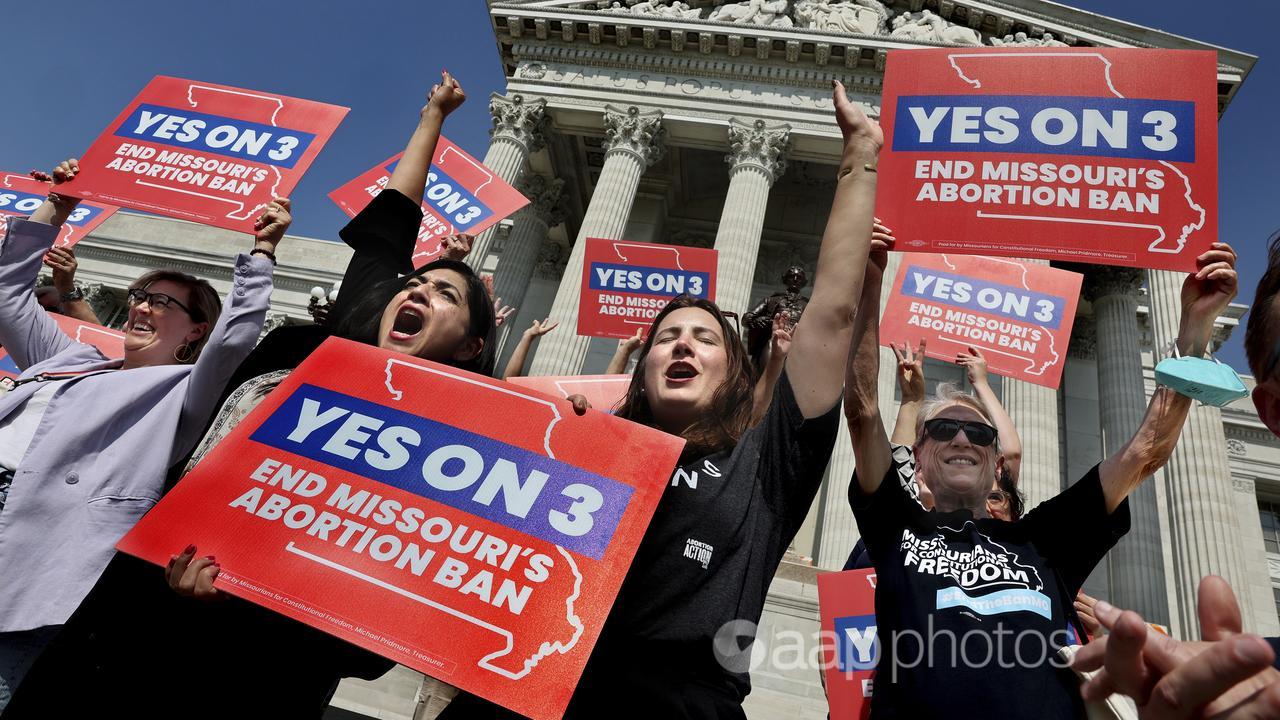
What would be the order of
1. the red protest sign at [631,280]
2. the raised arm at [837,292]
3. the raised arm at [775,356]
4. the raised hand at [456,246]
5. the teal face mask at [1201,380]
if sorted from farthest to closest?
the red protest sign at [631,280] → the raised hand at [456,246] → the raised arm at [775,356] → the teal face mask at [1201,380] → the raised arm at [837,292]

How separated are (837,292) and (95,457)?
2.86m

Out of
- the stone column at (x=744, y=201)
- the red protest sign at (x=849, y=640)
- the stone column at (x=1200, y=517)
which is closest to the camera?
the red protest sign at (x=849, y=640)

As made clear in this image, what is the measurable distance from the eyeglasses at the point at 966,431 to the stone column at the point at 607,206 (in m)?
12.5

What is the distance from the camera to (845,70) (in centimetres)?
2003

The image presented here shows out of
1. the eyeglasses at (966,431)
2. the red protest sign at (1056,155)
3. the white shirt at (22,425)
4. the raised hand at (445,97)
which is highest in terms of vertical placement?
the red protest sign at (1056,155)

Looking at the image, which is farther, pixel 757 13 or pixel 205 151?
pixel 757 13

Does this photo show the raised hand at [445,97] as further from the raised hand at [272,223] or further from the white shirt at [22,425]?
the white shirt at [22,425]

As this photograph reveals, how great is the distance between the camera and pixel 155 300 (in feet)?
11.3

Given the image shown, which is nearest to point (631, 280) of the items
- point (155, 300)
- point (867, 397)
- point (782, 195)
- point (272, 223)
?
point (272, 223)

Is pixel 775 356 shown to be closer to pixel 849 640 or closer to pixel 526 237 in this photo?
pixel 849 640

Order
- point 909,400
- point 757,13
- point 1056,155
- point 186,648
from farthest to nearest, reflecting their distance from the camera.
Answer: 1. point 757,13
2. point 909,400
3. point 1056,155
4. point 186,648

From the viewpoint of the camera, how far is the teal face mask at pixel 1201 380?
2.80 m

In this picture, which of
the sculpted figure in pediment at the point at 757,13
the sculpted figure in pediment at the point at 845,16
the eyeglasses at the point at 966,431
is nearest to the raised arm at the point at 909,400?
the eyeglasses at the point at 966,431

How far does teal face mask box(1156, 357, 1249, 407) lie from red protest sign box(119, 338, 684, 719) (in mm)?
2133
